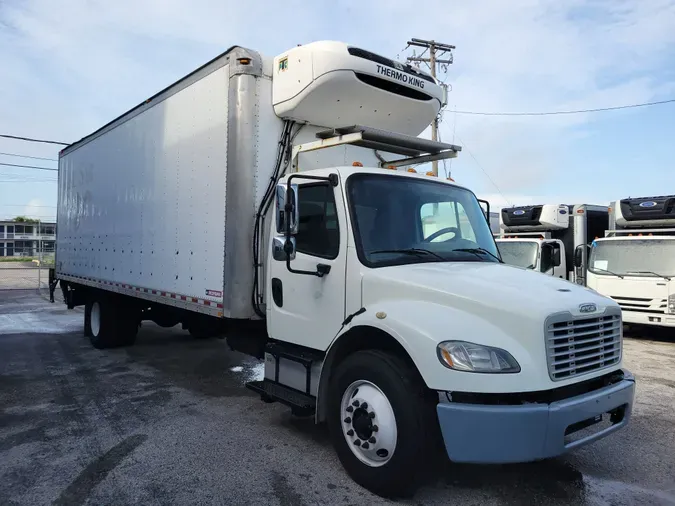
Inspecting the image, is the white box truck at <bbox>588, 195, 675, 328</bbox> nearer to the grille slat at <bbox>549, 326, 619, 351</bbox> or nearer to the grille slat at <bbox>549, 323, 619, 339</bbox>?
the grille slat at <bbox>549, 323, 619, 339</bbox>

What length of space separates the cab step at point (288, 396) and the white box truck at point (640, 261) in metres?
8.89

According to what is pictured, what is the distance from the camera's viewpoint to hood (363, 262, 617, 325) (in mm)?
3414

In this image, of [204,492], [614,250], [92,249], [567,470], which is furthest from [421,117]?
[614,250]

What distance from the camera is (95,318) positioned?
959cm

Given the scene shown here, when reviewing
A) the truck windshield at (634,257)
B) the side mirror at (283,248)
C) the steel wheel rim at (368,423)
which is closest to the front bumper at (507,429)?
the steel wheel rim at (368,423)

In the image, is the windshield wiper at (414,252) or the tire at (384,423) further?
the windshield wiper at (414,252)

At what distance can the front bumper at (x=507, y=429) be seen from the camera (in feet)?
Answer: 10.4

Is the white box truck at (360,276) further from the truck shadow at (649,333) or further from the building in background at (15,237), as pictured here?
the building in background at (15,237)

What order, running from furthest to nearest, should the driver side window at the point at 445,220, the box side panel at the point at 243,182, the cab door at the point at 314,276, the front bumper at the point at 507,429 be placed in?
1. the box side panel at the point at 243,182
2. the driver side window at the point at 445,220
3. the cab door at the point at 314,276
4. the front bumper at the point at 507,429

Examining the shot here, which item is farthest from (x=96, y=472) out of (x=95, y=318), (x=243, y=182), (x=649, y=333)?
(x=649, y=333)

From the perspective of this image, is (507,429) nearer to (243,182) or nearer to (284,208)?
(284,208)

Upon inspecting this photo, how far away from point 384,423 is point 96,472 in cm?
231

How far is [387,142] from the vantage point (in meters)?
5.13

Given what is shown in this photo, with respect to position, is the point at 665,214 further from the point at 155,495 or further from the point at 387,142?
the point at 155,495
